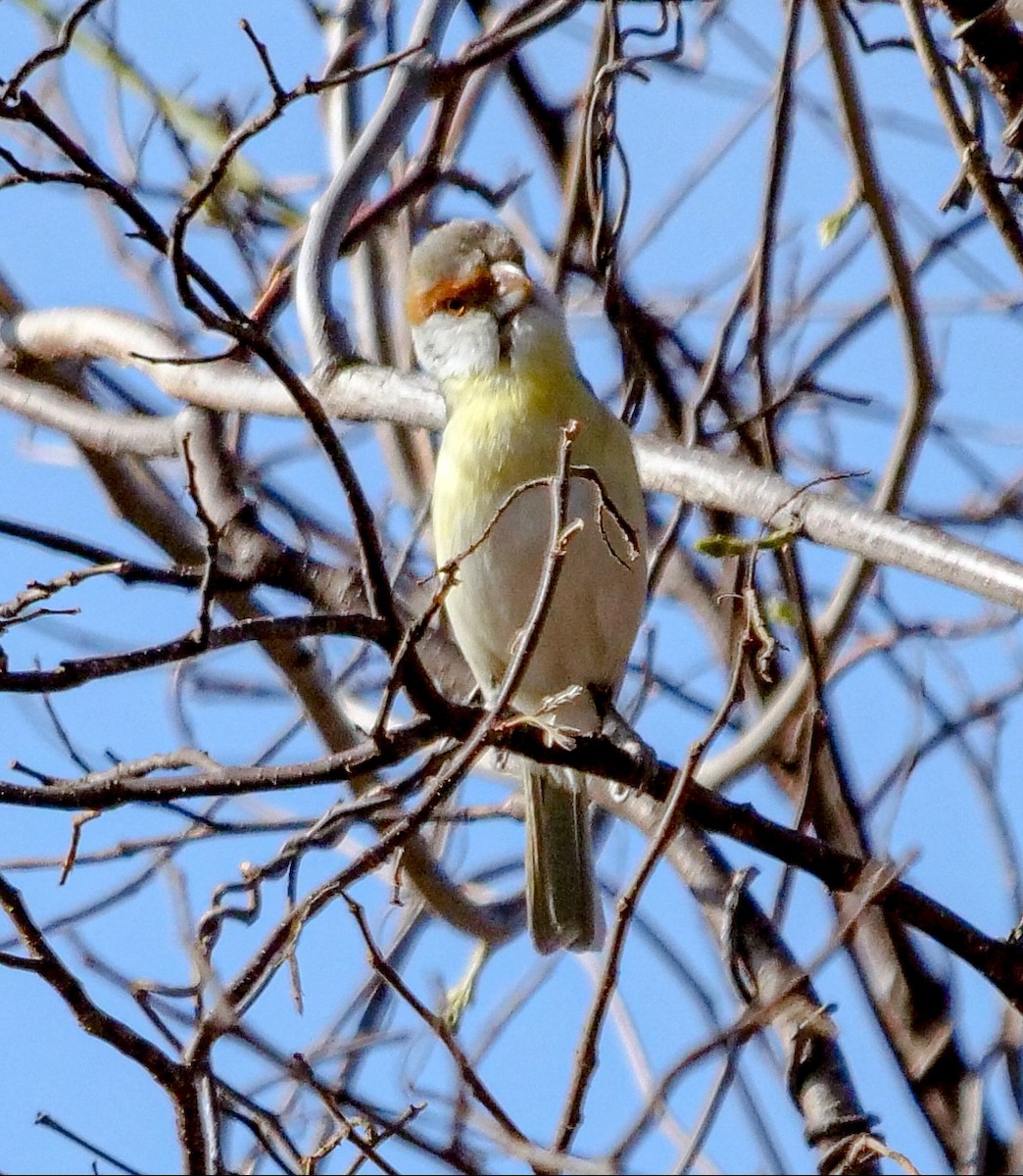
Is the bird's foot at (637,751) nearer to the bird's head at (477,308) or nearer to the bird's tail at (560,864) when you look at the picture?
the bird's tail at (560,864)

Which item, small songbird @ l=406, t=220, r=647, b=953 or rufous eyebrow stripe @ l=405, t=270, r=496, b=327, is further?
rufous eyebrow stripe @ l=405, t=270, r=496, b=327

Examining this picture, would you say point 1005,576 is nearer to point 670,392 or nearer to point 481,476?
point 481,476

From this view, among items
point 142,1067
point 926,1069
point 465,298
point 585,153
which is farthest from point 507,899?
point 142,1067

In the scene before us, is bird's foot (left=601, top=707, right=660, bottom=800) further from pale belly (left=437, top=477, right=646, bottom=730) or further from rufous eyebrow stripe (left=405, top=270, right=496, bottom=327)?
rufous eyebrow stripe (left=405, top=270, right=496, bottom=327)

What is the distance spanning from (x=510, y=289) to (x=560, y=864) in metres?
1.22

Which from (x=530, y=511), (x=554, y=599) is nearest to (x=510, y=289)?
(x=530, y=511)

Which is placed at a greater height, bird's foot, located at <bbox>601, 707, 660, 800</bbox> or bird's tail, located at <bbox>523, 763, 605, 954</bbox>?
bird's tail, located at <bbox>523, 763, 605, 954</bbox>

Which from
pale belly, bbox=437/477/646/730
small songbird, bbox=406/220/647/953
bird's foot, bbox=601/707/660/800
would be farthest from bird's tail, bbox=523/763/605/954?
bird's foot, bbox=601/707/660/800

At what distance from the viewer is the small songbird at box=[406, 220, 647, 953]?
337cm

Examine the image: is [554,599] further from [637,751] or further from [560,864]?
[560,864]

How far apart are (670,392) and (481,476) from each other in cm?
132

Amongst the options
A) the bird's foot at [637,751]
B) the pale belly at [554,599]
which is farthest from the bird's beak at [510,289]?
the bird's foot at [637,751]

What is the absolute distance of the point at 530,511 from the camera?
3412 mm

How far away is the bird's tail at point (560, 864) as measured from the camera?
379 cm
